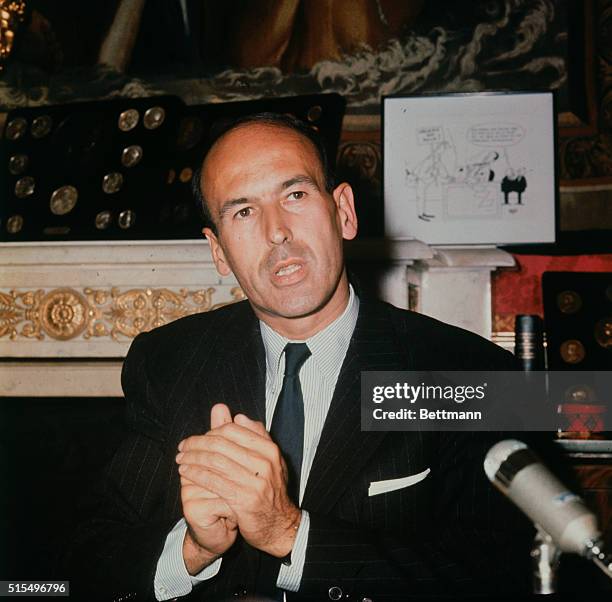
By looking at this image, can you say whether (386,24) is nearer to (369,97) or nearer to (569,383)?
(369,97)

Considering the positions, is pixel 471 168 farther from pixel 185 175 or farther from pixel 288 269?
pixel 288 269

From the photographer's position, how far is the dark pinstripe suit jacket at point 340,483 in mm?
1123

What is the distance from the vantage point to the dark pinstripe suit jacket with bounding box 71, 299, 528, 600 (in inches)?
44.2

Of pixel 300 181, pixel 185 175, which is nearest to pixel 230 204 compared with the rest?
pixel 300 181

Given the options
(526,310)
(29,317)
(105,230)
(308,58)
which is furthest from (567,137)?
(29,317)

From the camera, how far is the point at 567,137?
6.61 feet

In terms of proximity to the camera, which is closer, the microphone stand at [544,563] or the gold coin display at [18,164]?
the microphone stand at [544,563]

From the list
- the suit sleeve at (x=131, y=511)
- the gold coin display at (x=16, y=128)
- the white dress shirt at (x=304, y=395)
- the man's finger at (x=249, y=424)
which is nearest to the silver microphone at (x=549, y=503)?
the man's finger at (x=249, y=424)

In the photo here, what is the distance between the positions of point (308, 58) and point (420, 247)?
72 centimetres

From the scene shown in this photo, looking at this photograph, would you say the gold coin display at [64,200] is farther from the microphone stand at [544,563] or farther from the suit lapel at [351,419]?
the microphone stand at [544,563]

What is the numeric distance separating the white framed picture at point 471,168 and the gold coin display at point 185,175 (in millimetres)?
565

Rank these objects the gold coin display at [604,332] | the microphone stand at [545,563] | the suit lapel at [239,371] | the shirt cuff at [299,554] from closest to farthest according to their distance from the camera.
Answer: the microphone stand at [545,563], the shirt cuff at [299,554], the suit lapel at [239,371], the gold coin display at [604,332]

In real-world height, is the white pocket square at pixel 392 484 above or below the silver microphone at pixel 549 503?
above

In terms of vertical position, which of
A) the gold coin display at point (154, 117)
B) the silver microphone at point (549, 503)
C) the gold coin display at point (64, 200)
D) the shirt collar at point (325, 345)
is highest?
the gold coin display at point (154, 117)
